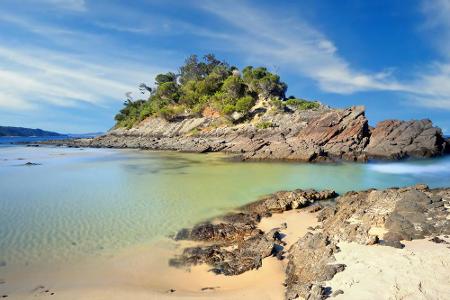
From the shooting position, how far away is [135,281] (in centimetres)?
797

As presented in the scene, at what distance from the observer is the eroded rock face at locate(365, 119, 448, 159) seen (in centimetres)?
3519

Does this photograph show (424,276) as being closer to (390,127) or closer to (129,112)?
(390,127)

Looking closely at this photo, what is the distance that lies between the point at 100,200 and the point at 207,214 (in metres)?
6.18

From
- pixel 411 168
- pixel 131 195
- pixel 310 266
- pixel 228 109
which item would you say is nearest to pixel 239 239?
pixel 310 266

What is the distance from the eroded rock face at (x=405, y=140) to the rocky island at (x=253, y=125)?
95 mm

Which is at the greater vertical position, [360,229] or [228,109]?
[228,109]

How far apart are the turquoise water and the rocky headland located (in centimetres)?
181

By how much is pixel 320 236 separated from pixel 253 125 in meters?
45.6

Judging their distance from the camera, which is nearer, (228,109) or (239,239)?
(239,239)

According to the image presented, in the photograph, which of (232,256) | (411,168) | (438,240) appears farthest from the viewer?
(411,168)

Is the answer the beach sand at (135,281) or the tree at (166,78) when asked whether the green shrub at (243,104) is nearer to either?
the tree at (166,78)

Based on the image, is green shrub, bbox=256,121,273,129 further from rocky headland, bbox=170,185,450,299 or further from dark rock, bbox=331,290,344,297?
dark rock, bbox=331,290,344,297

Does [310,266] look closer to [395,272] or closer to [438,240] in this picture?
[395,272]

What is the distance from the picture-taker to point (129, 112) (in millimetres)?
92000
